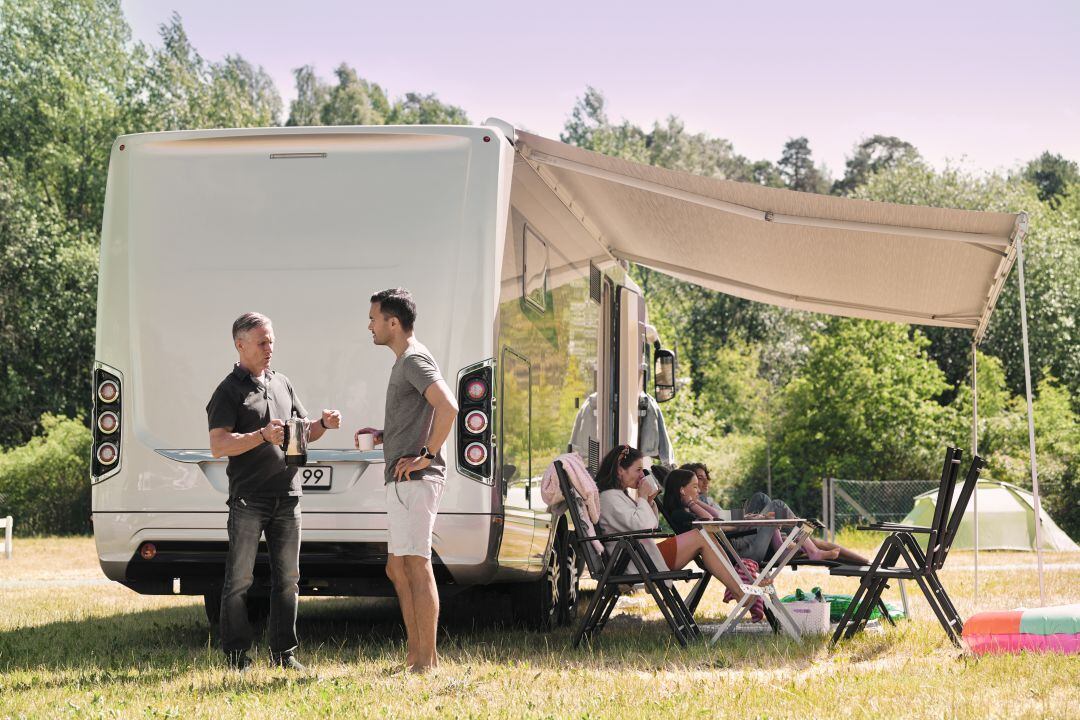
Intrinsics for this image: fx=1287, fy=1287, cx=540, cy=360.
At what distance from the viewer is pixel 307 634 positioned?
773 cm

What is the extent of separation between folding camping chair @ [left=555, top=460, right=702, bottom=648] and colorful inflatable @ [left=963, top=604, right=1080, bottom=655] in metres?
1.48

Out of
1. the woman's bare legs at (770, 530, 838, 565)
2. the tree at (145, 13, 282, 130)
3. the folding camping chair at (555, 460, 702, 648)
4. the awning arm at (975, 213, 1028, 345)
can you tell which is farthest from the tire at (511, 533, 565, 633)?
the tree at (145, 13, 282, 130)

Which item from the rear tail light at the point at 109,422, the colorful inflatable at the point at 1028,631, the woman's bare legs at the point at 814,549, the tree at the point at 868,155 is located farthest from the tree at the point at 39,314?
the tree at the point at 868,155

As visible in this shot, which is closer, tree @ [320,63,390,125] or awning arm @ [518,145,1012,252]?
awning arm @ [518,145,1012,252]

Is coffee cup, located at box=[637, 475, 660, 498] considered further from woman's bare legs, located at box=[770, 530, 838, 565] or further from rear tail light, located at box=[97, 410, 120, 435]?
rear tail light, located at box=[97, 410, 120, 435]

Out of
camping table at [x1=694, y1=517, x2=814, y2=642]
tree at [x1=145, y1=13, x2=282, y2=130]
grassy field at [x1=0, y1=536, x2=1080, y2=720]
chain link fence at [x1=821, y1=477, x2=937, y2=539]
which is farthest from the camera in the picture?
tree at [x1=145, y1=13, x2=282, y2=130]

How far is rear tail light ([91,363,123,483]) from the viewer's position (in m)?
6.38

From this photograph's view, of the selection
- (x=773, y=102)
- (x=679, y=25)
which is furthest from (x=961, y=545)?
(x=773, y=102)

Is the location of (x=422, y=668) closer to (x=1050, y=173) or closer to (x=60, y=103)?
(x=60, y=103)

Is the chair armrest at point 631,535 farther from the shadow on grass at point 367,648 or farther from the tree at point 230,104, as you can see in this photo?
the tree at point 230,104

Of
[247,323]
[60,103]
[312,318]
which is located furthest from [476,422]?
[60,103]

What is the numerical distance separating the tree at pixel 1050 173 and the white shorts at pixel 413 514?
53.0 meters

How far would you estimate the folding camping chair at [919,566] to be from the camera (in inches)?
270

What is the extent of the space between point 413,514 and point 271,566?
34.5 inches
